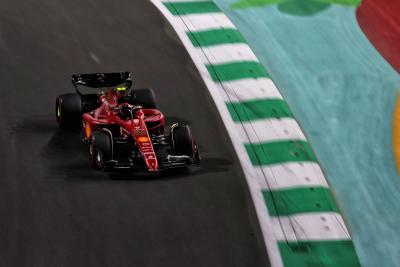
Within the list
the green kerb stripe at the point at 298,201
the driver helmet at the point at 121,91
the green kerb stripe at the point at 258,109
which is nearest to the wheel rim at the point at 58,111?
the driver helmet at the point at 121,91

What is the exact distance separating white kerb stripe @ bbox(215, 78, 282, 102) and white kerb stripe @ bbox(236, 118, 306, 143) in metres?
0.69

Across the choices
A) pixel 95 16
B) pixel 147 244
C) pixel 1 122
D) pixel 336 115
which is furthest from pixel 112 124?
pixel 95 16

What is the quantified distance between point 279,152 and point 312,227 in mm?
1594

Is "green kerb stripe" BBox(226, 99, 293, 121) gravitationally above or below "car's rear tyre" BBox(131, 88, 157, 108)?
below

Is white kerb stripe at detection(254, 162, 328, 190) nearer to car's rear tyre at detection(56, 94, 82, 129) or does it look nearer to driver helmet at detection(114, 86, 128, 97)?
driver helmet at detection(114, 86, 128, 97)

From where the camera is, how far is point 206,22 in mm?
15125

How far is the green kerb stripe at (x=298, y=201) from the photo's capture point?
10734 millimetres

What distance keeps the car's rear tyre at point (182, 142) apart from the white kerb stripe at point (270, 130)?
1.02 meters

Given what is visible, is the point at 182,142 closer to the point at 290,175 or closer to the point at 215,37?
the point at 290,175

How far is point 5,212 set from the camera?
33.2 ft

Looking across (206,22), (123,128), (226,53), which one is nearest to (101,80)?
(123,128)

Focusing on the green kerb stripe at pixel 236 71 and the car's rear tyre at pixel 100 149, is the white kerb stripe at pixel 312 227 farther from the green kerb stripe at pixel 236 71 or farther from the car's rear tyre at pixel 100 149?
the green kerb stripe at pixel 236 71

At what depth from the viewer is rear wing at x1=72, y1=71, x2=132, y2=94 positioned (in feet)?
40.1

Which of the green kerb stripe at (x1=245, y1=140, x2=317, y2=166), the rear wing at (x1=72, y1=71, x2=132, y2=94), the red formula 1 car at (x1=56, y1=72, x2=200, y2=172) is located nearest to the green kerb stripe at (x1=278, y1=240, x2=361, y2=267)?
the green kerb stripe at (x1=245, y1=140, x2=317, y2=166)
